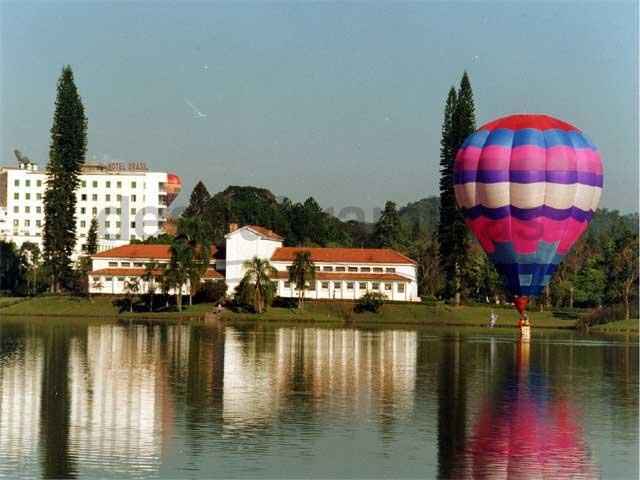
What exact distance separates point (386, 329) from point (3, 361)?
3619 centimetres

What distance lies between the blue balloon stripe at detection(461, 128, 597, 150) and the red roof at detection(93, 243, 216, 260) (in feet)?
151

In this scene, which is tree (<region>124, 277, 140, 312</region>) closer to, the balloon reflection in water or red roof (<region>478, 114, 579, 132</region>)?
red roof (<region>478, 114, 579, 132</region>)

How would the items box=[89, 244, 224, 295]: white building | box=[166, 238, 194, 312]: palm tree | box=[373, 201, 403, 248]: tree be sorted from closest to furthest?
box=[166, 238, 194, 312]: palm tree, box=[89, 244, 224, 295]: white building, box=[373, 201, 403, 248]: tree

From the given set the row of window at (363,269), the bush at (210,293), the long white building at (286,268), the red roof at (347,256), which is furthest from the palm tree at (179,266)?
the row of window at (363,269)

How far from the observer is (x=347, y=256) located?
9700 cm

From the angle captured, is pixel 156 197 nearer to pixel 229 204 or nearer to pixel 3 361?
pixel 229 204

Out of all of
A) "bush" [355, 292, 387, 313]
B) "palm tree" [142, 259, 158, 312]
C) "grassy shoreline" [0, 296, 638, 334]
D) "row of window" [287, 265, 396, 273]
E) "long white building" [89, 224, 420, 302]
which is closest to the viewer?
"grassy shoreline" [0, 296, 638, 334]

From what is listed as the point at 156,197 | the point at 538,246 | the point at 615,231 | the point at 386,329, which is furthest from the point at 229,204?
the point at 538,246

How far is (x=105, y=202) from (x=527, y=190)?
94.3m

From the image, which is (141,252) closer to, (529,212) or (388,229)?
(388,229)

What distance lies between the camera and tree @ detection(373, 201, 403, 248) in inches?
4737

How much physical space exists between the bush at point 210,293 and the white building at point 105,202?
164ft

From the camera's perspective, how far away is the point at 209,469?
2464cm

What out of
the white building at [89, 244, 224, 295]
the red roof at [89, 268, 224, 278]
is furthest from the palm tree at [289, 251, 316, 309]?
the red roof at [89, 268, 224, 278]
